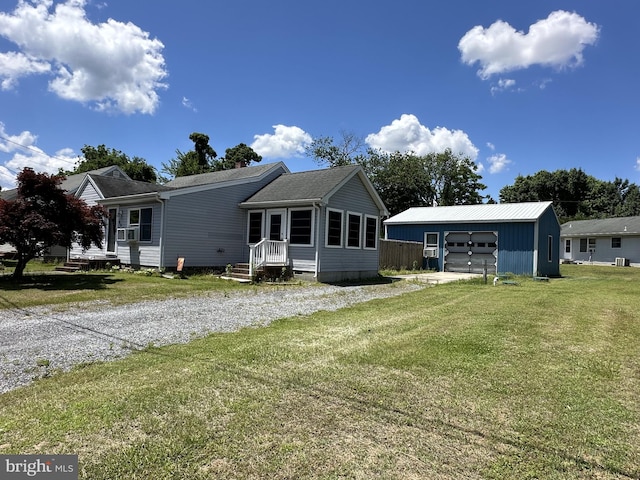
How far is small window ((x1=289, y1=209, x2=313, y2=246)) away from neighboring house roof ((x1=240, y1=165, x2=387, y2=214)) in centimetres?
55

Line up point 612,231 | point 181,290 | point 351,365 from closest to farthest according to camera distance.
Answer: point 351,365
point 181,290
point 612,231

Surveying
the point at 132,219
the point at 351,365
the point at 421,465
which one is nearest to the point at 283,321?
the point at 351,365

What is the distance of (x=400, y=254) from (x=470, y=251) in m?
3.72

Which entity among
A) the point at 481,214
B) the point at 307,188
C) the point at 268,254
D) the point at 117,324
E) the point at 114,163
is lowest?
the point at 117,324

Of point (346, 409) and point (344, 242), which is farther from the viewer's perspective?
point (344, 242)

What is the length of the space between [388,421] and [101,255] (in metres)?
17.1

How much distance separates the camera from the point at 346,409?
11.3ft

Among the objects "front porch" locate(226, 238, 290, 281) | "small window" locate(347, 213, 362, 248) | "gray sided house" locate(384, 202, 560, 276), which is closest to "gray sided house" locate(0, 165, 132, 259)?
"front porch" locate(226, 238, 290, 281)

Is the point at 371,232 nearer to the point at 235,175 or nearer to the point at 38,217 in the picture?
the point at 235,175

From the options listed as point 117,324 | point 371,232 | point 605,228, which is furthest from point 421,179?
point 117,324

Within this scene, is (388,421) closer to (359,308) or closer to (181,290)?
(359,308)

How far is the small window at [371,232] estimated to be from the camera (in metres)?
17.0

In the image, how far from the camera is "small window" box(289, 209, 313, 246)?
14.8m

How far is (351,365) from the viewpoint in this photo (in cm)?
463
